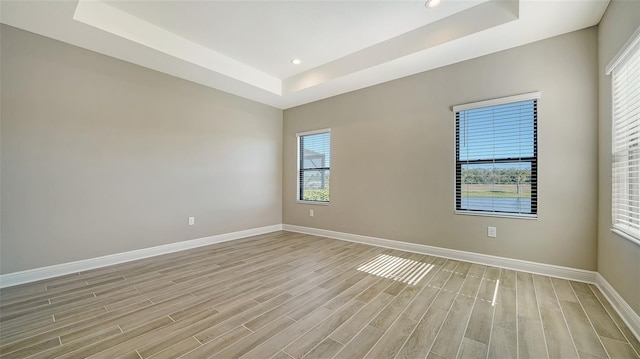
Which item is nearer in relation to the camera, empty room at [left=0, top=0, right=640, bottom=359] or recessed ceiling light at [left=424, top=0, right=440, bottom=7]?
empty room at [left=0, top=0, right=640, bottom=359]

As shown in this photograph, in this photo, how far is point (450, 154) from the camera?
3434 millimetres

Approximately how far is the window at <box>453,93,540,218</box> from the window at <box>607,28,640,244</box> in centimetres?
66

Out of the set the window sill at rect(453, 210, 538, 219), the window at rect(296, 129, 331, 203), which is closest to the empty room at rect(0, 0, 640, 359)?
the window sill at rect(453, 210, 538, 219)

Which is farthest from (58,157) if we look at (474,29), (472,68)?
(472,68)

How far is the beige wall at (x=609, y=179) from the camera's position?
182cm

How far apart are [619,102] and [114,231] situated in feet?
18.4

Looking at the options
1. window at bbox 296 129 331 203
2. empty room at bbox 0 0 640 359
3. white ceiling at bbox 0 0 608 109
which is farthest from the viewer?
window at bbox 296 129 331 203

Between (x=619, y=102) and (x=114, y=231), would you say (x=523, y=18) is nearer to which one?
(x=619, y=102)

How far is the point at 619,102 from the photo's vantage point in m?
2.18

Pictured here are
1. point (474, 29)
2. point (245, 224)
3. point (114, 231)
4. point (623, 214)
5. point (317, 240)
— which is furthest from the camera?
point (245, 224)

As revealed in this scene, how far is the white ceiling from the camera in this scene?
8.27 feet

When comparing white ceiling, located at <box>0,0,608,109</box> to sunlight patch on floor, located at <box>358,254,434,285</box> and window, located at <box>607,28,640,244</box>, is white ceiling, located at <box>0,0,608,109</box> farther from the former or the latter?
sunlight patch on floor, located at <box>358,254,434,285</box>

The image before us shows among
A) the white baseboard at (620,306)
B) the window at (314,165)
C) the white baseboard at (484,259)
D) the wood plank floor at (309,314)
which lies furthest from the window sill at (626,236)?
the window at (314,165)

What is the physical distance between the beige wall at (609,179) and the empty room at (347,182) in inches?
1.1
